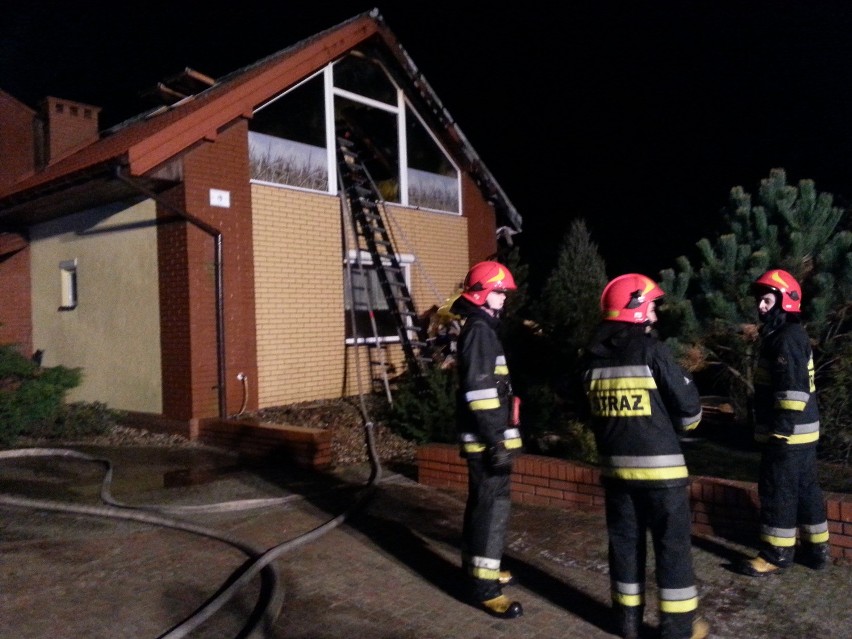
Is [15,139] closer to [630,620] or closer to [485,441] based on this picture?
[485,441]

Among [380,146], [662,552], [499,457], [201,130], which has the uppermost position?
[380,146]

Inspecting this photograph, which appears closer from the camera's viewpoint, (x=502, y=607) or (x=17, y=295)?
(x=502, y=607)

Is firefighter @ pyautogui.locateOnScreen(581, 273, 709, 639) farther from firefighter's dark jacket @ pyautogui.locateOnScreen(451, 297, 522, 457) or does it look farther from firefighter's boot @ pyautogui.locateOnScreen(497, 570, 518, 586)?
firefighter's boot @ pyautogui.locateOnScreen(497, 570, 518, 586)

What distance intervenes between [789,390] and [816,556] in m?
1.00

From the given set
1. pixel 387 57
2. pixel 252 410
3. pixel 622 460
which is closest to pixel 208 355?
pixel 252 410

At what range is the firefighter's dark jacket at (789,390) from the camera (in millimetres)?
4488

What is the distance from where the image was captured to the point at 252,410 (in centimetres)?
939

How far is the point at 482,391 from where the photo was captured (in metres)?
4.11

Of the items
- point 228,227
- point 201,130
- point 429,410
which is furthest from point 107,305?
point 429,410

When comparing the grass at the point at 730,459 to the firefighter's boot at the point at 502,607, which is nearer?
the firefighter's boot at the point at 502,607

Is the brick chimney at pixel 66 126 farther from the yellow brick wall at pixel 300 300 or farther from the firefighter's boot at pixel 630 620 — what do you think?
the firefighter's boot at pixel 630 620

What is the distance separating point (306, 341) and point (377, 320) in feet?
4.85

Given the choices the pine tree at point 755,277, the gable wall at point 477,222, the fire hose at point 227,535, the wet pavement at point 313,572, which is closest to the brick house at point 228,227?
the gable wall at point 477,222

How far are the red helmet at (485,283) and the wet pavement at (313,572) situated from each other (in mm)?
1681
